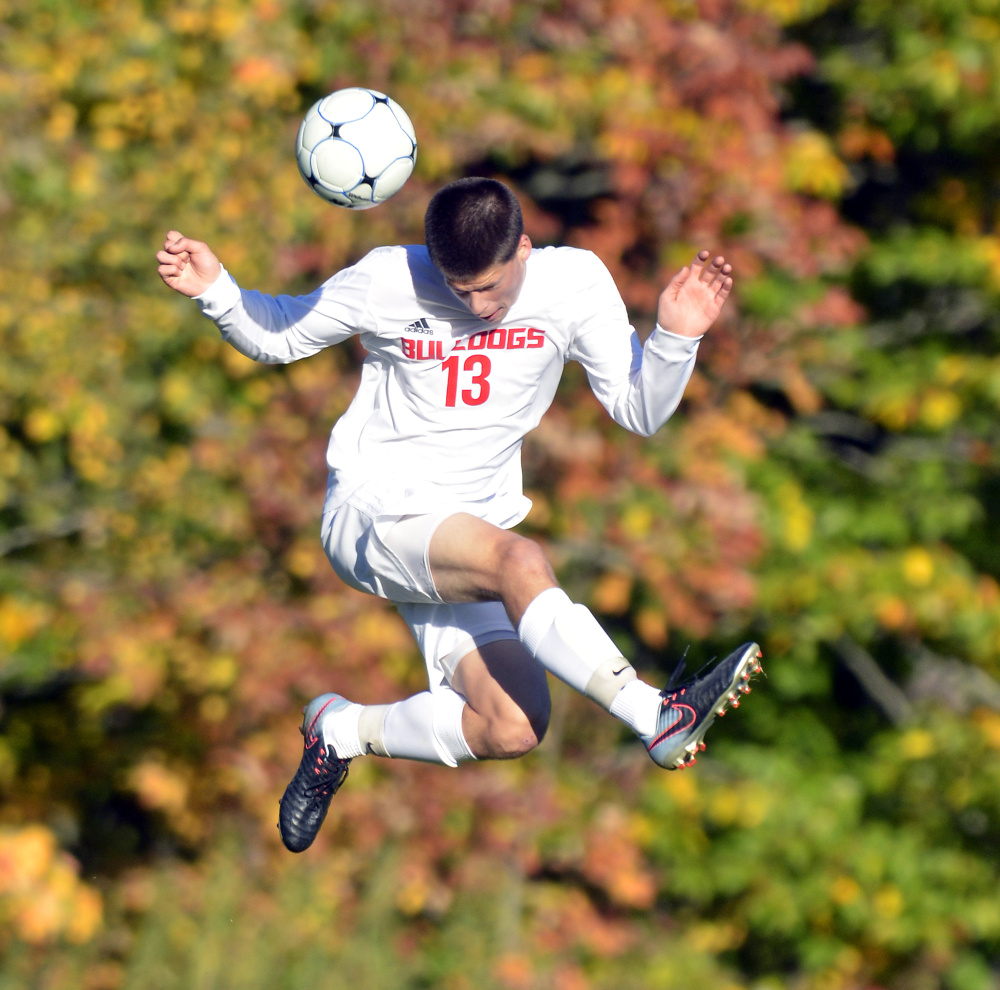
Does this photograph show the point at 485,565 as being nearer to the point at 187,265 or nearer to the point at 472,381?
the point at 472,381

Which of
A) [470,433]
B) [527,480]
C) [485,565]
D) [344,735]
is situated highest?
[470,433]

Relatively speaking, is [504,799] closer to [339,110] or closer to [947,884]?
[947,884]

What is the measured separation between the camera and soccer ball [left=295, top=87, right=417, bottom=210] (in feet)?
13.0

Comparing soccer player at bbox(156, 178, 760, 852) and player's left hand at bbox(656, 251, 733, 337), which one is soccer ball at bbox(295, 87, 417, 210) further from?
player's left hand at bbox(656, 251, 733, 337)

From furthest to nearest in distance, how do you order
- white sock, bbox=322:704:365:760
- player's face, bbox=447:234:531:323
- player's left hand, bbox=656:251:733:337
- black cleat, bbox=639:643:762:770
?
white sock, bbox=322:704:365:760 → player's left hand, bbox=656:251:733:337 → player's face, bbox=447:234:531:323 → black cleat, bbox=639:643:762:770

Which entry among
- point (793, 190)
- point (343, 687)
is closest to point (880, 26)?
point (793, 190)

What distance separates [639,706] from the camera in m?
3.64

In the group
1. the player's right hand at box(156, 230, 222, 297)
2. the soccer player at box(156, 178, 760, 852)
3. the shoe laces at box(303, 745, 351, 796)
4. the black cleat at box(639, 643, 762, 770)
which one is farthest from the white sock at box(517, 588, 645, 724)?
the player's right hand at box(156, 230, 222, 297)

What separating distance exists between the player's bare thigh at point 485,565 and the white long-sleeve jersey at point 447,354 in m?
0.21

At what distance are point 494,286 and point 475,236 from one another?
5.6 inches

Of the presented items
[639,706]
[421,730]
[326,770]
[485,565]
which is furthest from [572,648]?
[326,770]

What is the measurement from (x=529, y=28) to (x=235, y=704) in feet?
14.1

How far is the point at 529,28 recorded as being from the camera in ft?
29.1

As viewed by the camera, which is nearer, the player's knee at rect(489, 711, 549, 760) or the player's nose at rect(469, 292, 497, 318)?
the player's nose at rect(469, 292, 497, 318)
